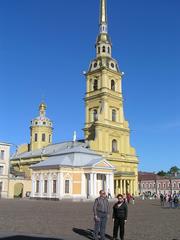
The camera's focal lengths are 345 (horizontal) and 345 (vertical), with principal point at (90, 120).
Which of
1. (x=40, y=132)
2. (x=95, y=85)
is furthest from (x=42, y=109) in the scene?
(x=95, y=85)

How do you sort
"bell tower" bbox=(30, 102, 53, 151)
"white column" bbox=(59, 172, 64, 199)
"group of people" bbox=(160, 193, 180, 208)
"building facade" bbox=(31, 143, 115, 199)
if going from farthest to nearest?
"bell tower" bbox=(30, 102, 53, 151), "building facade" bbox=(31, 143, 115, 199), "white column" bbox=(59, 172, 64, 199), "group of people" bbox=(160, 193, 180, 208)

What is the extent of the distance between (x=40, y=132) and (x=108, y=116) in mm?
20152

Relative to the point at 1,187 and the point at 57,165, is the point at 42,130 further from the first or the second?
the point at 57,165

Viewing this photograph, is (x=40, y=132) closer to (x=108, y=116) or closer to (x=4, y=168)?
(x=108, y=116)

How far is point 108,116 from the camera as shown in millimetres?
71688

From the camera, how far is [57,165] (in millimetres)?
54875

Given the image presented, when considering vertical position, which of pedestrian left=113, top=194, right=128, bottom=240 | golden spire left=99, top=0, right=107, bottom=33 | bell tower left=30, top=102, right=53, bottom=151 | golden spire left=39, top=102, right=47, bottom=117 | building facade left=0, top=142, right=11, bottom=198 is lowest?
pedestrian left=113, top=194, right=128, bottom=240

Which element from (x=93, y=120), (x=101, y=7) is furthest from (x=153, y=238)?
(x=101, y=7)

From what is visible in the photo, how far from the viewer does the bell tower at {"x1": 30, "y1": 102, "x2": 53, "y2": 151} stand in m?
83.6

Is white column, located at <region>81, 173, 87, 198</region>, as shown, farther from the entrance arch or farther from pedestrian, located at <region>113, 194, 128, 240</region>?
pedestrian, located at <region>113, 194, 128, 240</region>

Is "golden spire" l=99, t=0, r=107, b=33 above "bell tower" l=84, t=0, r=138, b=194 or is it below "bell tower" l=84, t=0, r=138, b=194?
above

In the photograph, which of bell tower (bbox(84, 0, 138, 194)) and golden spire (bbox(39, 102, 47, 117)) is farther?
golden spire (bbox(39, 102, 47, 117))

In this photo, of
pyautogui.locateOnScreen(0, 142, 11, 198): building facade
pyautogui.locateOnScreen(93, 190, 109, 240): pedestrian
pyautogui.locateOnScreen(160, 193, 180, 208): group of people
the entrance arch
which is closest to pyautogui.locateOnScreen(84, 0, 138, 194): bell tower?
pyautogui.locateOnScreen(0, 142, 11, 198): building facade

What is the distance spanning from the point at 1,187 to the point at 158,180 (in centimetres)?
Result: 6748
